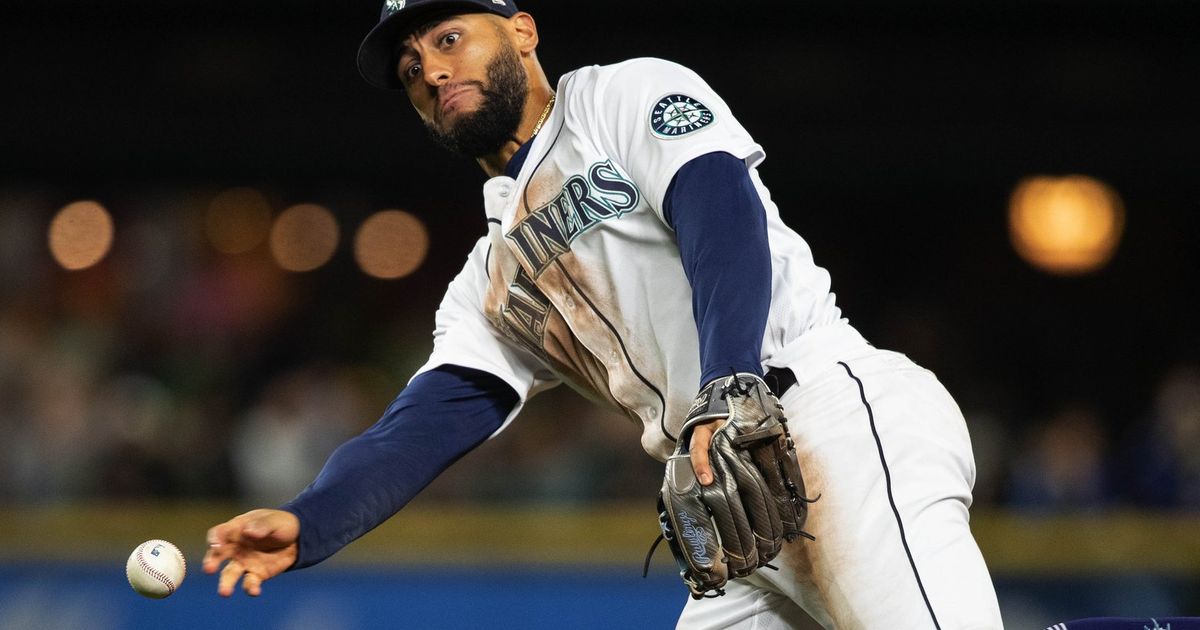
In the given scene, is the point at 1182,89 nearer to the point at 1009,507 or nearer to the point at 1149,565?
the point at 1009,507

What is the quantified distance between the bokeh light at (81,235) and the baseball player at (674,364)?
626 centimetres

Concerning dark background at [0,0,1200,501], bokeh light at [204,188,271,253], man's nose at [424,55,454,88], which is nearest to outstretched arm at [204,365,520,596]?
man's nose at [424,55,454,88]

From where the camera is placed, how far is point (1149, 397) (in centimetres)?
764

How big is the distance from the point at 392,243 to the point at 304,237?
1.84 feet

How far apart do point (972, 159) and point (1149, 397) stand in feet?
5.37

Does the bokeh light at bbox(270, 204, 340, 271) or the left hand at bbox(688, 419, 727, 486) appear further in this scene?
the bokeh light at bbox(270, 204, 340, 271)

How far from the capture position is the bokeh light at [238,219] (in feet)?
29.1

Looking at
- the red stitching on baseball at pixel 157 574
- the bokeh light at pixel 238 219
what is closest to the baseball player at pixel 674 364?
the red stitching on baseball at pixel 157 574

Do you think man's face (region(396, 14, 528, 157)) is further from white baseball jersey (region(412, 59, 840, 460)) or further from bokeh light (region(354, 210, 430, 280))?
bokeh light (region(354, 210, 430, 280))

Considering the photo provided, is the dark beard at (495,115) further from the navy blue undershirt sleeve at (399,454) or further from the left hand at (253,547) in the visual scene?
the left hand at (253,547)

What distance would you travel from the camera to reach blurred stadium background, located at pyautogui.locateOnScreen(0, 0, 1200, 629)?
17.1 ft

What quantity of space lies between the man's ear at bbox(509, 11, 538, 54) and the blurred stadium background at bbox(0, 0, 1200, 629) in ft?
9.39

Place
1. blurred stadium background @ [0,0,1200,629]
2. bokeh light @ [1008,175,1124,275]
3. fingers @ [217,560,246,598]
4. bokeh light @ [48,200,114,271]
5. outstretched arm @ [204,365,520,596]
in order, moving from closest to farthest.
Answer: fingers @ [217,560,246,598] < outstretched arm @ [204,365,520,596] < blurred stadium background @ [0,0,1200,629] < bokeh light @ [1008,175,1124,275] < bokeh light @ [48,200,114,271]

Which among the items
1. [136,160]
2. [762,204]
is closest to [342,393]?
[136,160]
